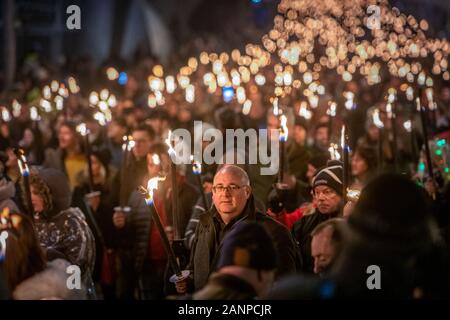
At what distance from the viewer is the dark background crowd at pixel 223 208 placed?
371 centimetres

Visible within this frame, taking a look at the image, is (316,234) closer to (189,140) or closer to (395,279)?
(395,279)

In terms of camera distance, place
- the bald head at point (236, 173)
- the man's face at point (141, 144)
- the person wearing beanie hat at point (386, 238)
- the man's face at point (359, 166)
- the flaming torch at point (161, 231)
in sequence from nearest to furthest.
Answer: the person wearing beanie hat at point (386, 238)
the flaming torch at point (161, 231)
the bald head at point (236, 173)
the man's face at point (359, 166)
the man's face at point (141, 144)

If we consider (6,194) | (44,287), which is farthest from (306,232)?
(44,287)

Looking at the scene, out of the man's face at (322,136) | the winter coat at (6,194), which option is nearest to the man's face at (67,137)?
the man's face at (322,136)

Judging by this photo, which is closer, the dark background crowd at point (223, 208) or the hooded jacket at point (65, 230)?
the dark background crowd at point (223, 208)

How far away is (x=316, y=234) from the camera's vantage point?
4988 millimetres

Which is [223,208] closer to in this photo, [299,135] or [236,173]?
[236,173]

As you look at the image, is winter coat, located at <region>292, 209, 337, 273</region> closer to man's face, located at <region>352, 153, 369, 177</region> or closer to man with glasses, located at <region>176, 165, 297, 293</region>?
man with glasses, located at <region>176, 165, 297, 293</region>

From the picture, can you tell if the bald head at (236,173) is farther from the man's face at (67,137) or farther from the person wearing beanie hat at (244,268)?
the man's face at (67,137)

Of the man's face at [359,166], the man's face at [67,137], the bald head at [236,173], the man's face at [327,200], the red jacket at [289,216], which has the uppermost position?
the man's face at [67,137]

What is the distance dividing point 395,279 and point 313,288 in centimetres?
37

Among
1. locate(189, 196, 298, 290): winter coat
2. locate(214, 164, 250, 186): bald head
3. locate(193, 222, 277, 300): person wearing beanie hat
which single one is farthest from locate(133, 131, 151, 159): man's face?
locate(193, 222, 277, 300): person wearing beanie hat

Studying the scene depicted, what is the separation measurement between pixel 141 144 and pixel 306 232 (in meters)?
3.64

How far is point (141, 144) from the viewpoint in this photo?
33.3 feet
